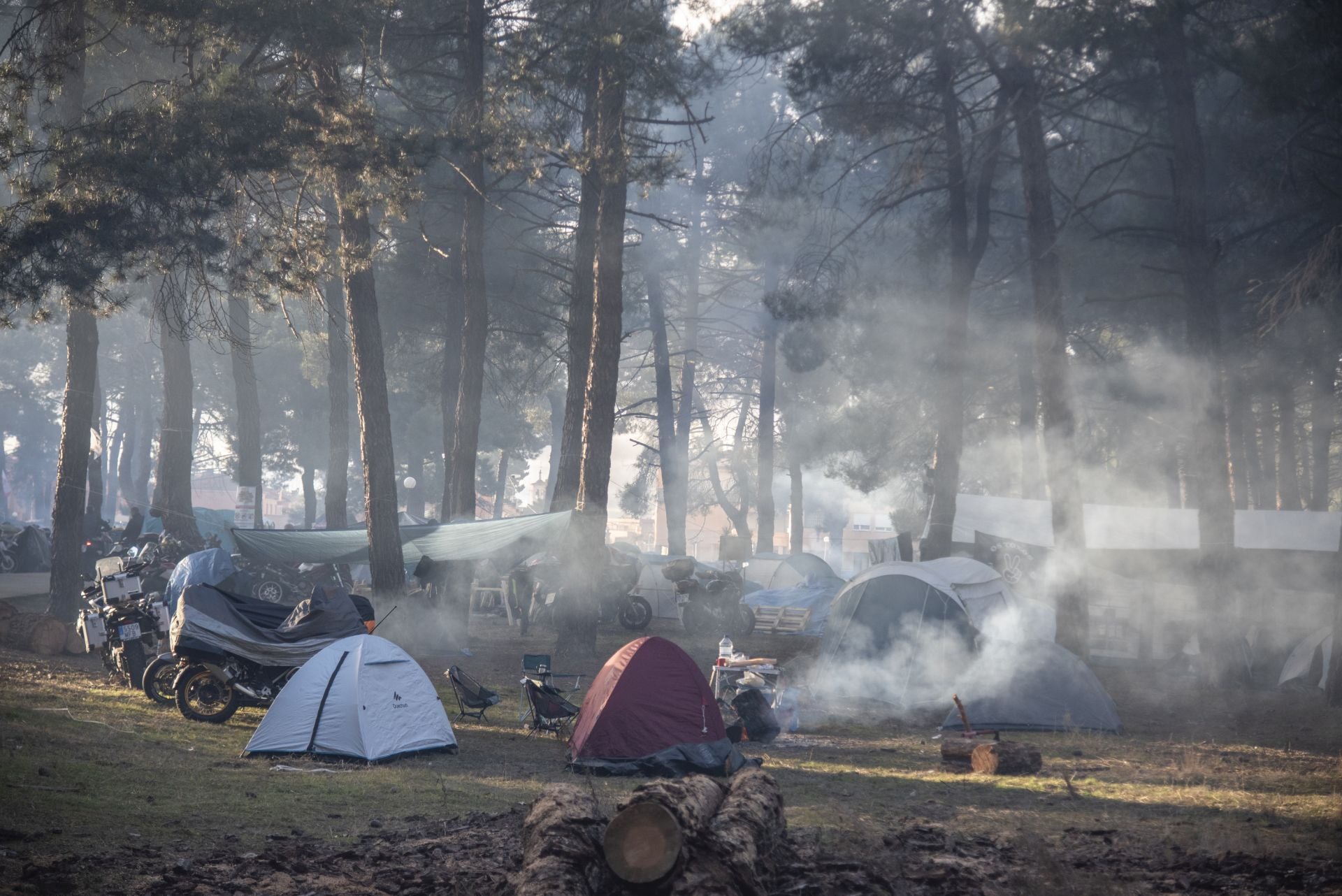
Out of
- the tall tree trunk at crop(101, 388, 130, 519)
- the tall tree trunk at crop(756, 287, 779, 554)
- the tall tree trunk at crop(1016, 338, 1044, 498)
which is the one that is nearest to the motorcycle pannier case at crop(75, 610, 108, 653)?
the tall tree trunk at crop(1016, 338, 1044, 498)

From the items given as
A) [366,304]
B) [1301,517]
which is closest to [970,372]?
[1301,517]

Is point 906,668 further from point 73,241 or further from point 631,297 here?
point 631,297

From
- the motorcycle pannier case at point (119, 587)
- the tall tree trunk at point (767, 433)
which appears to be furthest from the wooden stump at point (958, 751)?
the tall tree trunk at point (767, 433)

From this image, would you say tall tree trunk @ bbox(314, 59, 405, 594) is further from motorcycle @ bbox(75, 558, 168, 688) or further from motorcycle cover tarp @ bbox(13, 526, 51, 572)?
motorcycle cover tarp @ bbox(13, 526, 51, 572)

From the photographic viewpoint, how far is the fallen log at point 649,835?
5312 mm

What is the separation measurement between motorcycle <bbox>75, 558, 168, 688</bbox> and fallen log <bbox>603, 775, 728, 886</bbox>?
31.3ft

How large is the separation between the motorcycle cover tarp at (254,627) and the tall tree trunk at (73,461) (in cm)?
641

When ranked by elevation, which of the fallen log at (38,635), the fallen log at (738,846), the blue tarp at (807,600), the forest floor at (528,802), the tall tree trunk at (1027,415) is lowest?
the forest floor at (528,802)

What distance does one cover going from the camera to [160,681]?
1238 cm

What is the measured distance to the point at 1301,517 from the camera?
19.3m

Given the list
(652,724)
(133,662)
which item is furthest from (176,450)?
(652,724)

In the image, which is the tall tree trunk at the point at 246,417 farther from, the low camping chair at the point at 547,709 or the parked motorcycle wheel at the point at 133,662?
the low camping chair at the point at 547,709

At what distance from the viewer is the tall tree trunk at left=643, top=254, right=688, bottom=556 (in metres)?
35.4

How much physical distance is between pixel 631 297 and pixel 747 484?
18.5 m
